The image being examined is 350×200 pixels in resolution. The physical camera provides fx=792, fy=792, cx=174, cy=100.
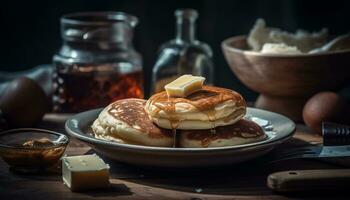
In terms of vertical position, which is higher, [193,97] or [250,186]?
[193,97]

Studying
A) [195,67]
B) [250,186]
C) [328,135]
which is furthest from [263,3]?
[250,186]

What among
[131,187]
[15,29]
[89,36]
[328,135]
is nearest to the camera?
[131,187]

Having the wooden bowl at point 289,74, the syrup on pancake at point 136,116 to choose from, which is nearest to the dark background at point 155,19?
the wooden bowl at point 289,74

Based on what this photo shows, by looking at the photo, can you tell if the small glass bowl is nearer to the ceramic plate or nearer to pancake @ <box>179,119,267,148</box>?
the ceramic plate

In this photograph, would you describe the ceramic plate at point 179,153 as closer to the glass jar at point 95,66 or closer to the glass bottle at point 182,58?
the glass jar at point 95,66

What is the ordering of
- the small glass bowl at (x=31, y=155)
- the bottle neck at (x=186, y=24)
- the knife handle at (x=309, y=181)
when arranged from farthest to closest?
the bottle neck at (x=186, y=24), the small glass bowl at (x=31, y=155), the knife handle at (x=309, y=181)

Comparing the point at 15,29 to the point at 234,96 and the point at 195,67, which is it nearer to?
the point at 195,67

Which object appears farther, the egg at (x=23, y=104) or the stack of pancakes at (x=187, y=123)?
the egg at (x=23, y=104)
